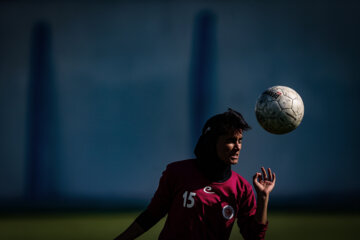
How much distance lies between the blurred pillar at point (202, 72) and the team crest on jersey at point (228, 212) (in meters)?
7.49

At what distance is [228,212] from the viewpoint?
3.18m

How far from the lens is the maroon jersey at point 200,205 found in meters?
3.12

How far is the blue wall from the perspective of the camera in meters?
10.7

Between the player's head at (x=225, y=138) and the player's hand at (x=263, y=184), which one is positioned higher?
the player's head at (x=225, y=138)

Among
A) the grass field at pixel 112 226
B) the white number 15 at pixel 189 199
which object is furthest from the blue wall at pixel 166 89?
the white number 15 at pixel 189 199

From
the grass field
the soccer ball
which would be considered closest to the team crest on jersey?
the soccer ball

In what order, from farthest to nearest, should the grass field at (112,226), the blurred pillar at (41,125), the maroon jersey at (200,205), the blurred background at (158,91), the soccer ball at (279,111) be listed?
the blurred pillar at (41,125) < the blurred background at (158,91) < the grass field at (112,226) < the soccer ball at (279,111) < the maroon jersey at (200,205)

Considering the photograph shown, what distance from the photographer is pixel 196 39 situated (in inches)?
432

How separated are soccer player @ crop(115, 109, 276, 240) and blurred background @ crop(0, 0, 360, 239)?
24.3 feet

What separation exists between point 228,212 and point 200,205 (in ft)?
0.71

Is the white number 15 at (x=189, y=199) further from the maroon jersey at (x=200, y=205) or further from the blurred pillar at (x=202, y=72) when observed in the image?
the blurred pillar at (x=202, y=72)

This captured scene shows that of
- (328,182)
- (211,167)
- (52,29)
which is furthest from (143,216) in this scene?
(52,29)

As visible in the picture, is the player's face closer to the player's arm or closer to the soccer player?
the soccer player

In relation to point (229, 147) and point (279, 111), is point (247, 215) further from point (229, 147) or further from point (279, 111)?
point (279, 111)
